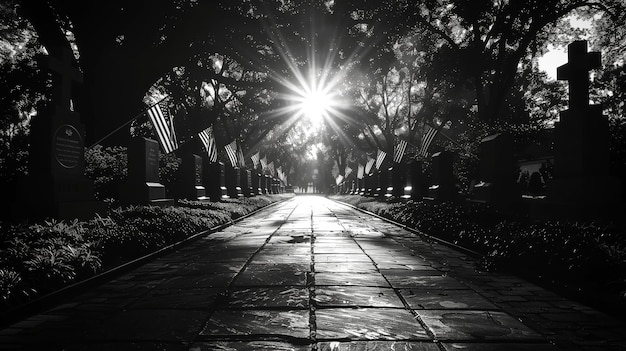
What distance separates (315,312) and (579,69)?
358 inches

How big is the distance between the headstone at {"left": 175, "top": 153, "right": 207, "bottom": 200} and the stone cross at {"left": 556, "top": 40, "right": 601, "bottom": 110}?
50.0 ft

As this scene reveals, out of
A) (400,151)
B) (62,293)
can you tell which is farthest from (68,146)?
(400,151)

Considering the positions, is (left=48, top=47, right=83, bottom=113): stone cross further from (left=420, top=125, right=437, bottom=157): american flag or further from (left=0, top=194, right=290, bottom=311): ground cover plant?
(left=420, top=125, right=437, bottom=157): american flag

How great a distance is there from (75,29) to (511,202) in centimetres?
1658

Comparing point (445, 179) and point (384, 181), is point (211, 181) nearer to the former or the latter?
point (445, 179)

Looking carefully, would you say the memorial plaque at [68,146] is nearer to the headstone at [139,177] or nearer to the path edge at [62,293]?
the path edge at [62,293]

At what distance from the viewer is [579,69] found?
10422 mm

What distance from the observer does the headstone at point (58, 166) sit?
31.8ft

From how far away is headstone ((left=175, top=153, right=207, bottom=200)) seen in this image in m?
20.5

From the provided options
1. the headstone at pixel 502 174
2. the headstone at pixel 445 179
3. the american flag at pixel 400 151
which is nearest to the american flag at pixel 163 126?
the headstone at pixel 445 179

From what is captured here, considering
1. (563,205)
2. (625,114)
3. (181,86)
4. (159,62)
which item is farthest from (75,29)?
(625,114)

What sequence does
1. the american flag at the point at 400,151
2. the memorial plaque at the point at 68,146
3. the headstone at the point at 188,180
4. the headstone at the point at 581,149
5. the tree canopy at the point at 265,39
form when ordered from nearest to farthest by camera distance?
the headstone at the point at 581,149 → the memorial plaque at the point at 68,146 → the tree canopy at the point at 265,39 → the headstone at the point at 188,180 → the american flag at the point at 400,151

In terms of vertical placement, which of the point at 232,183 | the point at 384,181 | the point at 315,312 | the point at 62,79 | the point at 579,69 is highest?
the point at 579,69

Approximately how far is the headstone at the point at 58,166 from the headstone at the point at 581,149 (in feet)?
34.7
